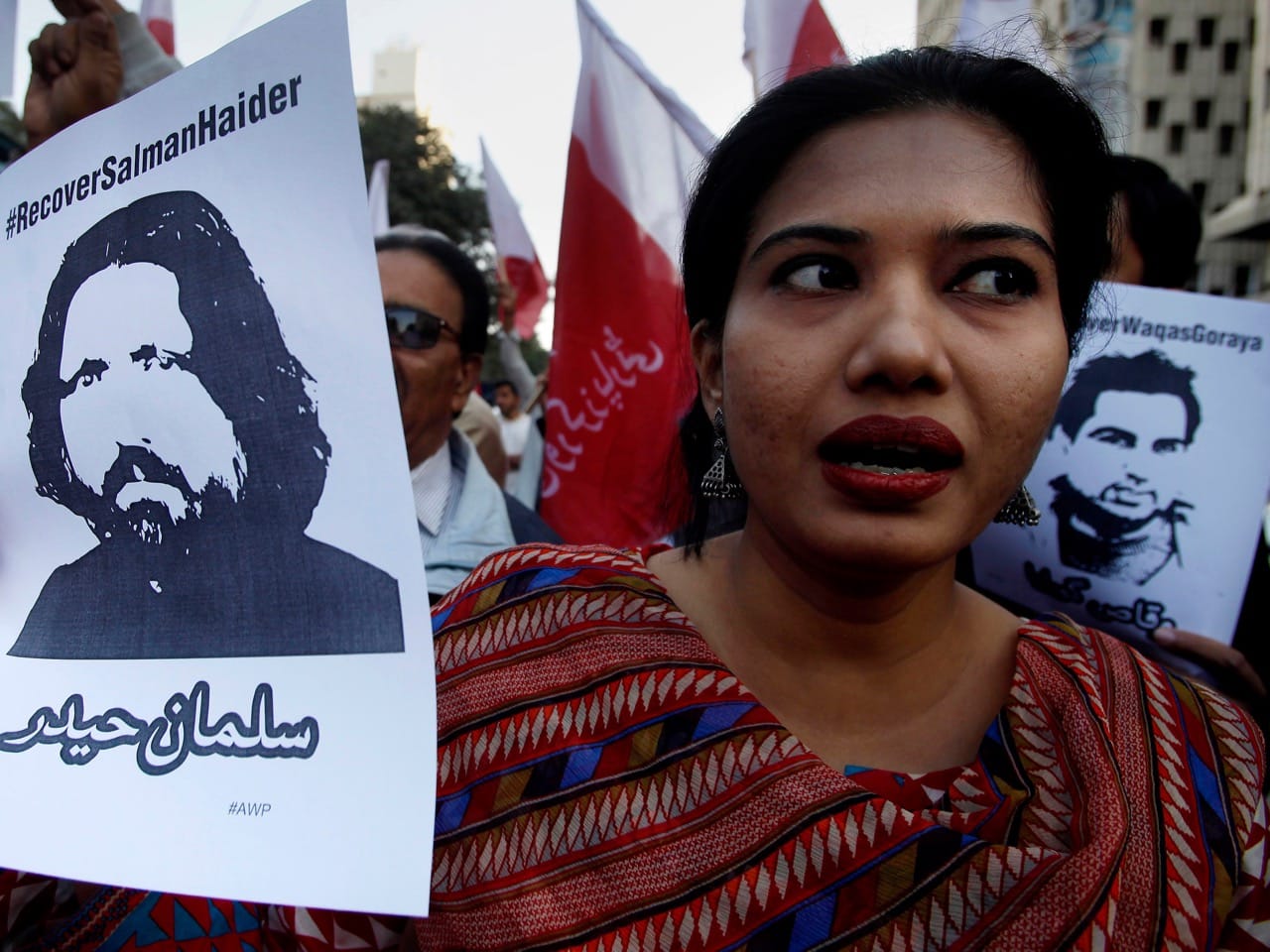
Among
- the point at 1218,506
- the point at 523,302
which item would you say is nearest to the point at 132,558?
the point at 1218,506

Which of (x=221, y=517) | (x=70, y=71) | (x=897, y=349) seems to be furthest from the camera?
(x=70, y=71)

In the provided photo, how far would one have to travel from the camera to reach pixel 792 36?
3.17 metres

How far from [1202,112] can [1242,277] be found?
7595mm

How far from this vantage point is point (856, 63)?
1307 mm

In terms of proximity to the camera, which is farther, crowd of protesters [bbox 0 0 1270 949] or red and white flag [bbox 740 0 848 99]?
red and white flag [bbox 740 0 848 99]

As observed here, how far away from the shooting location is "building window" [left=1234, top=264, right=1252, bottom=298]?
39.2m

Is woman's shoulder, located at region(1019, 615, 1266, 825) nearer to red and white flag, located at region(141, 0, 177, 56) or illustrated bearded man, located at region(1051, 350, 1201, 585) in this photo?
illustrated bearded man, located at region(1051, 350, 1201, 585)

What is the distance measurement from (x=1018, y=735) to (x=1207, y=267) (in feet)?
146

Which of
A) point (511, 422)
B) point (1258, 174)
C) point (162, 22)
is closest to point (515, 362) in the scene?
point (511, 422)

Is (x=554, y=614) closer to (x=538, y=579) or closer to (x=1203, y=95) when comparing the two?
(x=538, y=579)

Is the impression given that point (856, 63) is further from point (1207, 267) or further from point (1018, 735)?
point (1207, 267)

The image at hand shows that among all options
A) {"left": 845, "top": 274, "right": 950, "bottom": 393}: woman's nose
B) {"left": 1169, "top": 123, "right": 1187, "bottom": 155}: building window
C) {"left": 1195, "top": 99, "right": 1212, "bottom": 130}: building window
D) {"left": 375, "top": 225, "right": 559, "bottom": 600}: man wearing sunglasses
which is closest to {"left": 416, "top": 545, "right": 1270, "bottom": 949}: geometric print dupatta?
{"left": 845, "top": 274, "right": 950, "bottom": 393}: woman's nose

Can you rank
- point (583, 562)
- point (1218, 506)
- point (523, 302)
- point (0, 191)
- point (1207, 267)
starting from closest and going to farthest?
point (0, 191) < point (583, 562) < point (1218, 506) < point (523, 302) < point (1207, 267)

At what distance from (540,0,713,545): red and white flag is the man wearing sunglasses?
0.40m
